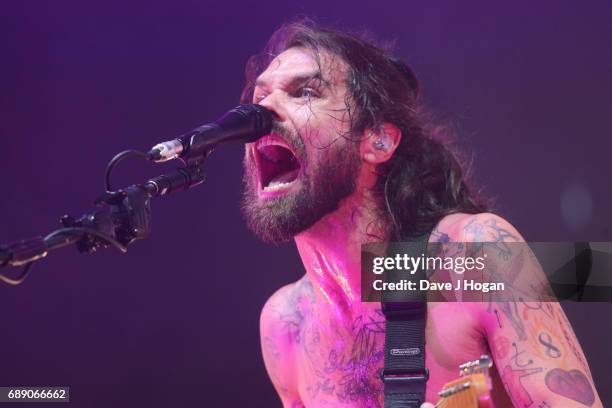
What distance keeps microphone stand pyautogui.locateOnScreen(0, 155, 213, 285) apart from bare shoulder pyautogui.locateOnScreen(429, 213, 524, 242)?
0.98 metres

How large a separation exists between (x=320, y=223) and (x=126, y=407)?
1496mm

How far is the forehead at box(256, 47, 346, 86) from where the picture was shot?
3006 mm

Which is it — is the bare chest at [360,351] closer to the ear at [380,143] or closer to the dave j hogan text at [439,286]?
the dave j hogan text at [439,286]

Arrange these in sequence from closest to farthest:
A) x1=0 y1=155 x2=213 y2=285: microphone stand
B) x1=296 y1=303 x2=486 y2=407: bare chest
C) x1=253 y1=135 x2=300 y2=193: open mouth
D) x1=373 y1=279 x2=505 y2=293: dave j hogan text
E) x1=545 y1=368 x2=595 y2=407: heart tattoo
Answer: x1=0 y1=155 x2=213 y2=285: microphone stand, x1=545 y1=368 x2=595 y2=407: heart tattoo, x1=373 y1=279 x2=505 y2=293: dave j hogan text, x1=296 y1=303 x2=486 y2=407: bare chest, x1=253 y1=135 x2=300 y2=193: open mouth

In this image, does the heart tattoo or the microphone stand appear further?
the heart tattoo

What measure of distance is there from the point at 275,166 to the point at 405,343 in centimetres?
75

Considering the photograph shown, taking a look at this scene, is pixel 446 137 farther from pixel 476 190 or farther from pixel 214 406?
pixel 214 406

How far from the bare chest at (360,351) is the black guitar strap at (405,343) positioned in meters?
0.04

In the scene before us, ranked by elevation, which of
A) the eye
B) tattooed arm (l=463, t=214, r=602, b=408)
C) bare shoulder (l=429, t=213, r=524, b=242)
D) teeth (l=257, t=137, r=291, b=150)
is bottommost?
tattooed arm (l=463, t=214, r=602, b=408)

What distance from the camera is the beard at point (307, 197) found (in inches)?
115

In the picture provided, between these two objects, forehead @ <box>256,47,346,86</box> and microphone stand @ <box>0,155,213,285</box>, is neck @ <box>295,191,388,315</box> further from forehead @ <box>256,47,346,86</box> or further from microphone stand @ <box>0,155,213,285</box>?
microphone stand @ <box>0,155,213,285</box>

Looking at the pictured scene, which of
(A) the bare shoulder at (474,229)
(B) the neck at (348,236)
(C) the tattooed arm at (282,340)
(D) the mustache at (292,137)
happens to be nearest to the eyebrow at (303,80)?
(D) the mustache at (292,137)

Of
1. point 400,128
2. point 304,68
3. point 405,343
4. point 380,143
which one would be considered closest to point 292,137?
point 304,68

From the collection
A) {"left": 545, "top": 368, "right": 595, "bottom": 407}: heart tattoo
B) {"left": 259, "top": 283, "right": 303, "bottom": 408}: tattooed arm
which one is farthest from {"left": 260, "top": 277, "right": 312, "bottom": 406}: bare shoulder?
{"left": 545, "top": 368, "right": 595, "bottom": 407}: heart tattoo
